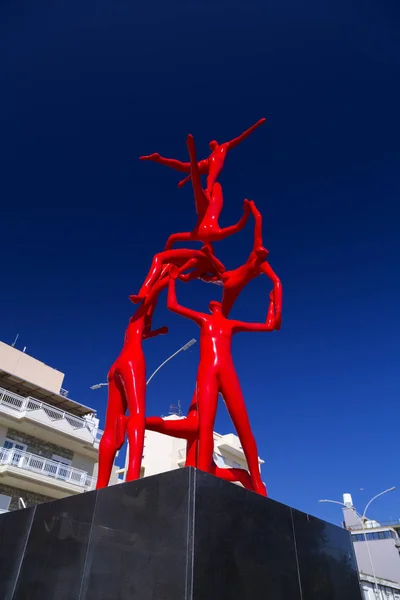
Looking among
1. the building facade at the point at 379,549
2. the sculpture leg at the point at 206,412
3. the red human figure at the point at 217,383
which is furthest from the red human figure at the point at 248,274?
the building facade at the point at 379,549

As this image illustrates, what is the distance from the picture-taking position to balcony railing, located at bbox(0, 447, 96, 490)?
18.9 metres

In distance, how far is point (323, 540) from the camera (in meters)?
5.19

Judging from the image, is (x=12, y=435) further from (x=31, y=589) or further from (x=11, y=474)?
(x=31, y=589)

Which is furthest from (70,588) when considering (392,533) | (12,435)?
(392,533)

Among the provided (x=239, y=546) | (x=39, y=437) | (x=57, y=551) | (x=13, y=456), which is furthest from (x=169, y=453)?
(x=239, y=546)

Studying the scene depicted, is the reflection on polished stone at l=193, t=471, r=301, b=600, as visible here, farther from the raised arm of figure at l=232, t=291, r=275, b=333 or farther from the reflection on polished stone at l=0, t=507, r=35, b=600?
the raised arm of figure at l=232, t=291, r=275, b=333

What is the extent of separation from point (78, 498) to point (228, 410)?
2.39m

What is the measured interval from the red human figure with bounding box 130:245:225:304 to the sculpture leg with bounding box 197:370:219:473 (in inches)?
78.1

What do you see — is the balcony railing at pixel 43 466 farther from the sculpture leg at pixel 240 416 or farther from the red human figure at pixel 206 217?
the sculpture leg at pixel 240 416

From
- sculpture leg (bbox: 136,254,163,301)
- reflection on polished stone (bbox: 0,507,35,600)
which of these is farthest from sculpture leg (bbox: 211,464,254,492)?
sculpture leg (bbox: 136,254,163,301)

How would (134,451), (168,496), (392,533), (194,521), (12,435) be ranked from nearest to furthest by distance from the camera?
1. (194,521)
2. (168,496)
3. (134,451)
4. (12,435)
5. (392,533)

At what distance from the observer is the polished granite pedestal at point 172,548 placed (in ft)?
11.7

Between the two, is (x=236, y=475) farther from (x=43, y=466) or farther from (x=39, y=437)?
(x=39, y=437)

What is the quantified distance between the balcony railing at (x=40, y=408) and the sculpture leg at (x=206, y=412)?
17.0m
